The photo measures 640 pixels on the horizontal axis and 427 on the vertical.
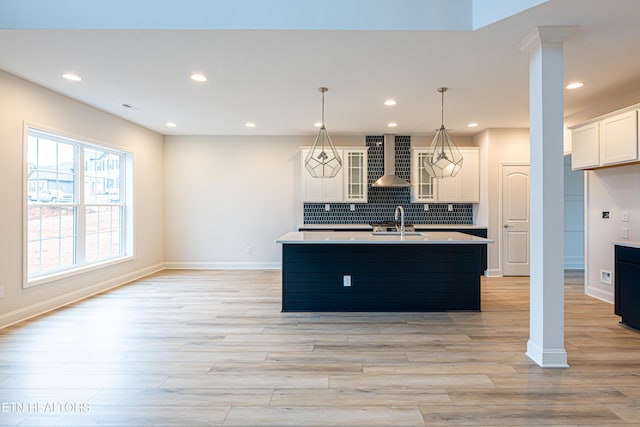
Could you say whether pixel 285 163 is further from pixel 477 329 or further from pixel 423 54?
pixel 477 329

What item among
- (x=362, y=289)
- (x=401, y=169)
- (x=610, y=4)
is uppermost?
(x=610, y=4)

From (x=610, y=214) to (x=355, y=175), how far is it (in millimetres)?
3760

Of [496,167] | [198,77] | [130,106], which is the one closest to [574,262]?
[496,167]

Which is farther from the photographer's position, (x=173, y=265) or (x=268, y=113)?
(x=173, y=265)

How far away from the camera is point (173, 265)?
6.94 m

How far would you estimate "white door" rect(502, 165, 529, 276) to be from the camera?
6188 millimetres

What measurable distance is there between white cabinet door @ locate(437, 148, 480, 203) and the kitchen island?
2.62 metres

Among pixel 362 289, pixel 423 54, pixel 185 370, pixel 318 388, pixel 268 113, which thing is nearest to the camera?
pixel 318 388

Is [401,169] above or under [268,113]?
under

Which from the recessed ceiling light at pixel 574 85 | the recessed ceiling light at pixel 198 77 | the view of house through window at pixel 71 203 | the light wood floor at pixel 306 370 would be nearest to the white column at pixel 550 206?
the light wood floor at pixel 306 370

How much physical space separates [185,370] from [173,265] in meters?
4.70

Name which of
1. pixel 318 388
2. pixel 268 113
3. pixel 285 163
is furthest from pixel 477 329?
pixel 285 163

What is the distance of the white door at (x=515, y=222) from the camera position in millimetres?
6188

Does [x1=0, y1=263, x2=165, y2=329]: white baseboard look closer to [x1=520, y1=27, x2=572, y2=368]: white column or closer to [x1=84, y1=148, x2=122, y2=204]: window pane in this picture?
[x1=84, y1=148, x2=122, y2=204]: window pane
